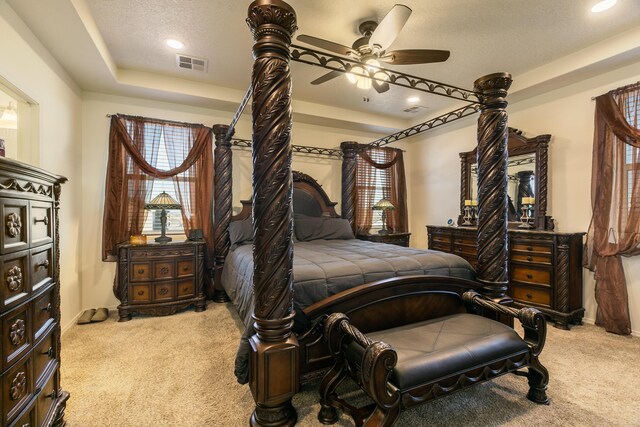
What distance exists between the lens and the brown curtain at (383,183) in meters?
4.81

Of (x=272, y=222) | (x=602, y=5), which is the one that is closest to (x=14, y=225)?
(x=272, y=222)

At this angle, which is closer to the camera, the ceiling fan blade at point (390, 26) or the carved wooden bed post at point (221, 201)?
the ceiling fan blade at point (390, 26)

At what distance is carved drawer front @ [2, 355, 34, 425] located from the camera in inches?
39.4

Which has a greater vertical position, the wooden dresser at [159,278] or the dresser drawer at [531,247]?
the dresser drawer at [531,247]

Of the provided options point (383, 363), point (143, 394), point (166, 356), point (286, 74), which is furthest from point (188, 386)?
point (286, 74)

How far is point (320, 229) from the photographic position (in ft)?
12.8

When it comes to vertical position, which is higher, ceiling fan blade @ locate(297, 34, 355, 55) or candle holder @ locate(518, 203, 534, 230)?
ceiling fan blade @ locate(297, 34, 355, 55)

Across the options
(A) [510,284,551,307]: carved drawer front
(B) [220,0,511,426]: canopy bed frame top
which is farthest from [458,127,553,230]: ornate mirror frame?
(B) [220,0,511,426]: canopy bed frame top

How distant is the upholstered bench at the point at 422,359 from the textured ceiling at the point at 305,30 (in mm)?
2385

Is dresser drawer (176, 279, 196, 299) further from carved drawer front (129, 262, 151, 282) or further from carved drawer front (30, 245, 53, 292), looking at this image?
carved drawer front (30, 245, 53, 292)

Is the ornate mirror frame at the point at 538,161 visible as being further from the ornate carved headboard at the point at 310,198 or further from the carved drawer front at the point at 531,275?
the ornate carved headboard at the point at 310,198

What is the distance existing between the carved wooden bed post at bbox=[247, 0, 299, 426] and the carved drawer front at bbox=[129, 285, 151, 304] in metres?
2.27

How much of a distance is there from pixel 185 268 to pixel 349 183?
2684 millimetres

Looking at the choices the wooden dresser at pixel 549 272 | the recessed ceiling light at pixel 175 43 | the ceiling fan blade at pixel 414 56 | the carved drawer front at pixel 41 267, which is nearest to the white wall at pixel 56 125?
the recessed ceiling light at pixel 175 43
